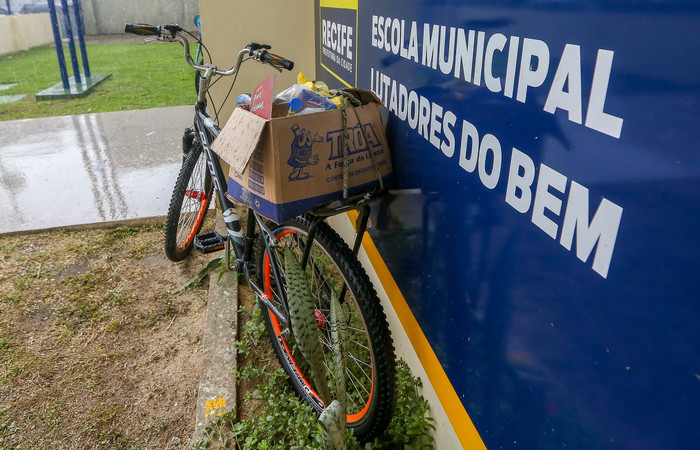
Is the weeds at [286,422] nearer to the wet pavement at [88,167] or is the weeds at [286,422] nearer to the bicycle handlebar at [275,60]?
the bicycle handlebar at [275,60]

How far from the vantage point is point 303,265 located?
187 cm

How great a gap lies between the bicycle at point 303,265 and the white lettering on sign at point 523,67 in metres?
0.56

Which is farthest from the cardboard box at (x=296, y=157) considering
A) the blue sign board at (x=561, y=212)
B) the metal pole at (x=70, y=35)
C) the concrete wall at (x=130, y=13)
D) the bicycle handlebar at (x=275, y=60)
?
the concrete wall at (x=130, y=13)

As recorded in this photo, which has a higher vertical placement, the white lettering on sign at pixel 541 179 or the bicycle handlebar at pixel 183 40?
the bicycle handlebar at pixel 183 40

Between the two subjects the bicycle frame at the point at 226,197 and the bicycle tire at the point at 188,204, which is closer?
the bicycle frame at the point at 226,197

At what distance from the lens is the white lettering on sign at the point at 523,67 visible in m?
0.82

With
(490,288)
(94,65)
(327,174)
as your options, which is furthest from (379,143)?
(94,65)

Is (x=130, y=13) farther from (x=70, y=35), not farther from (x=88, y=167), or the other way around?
(x=88, y=167)

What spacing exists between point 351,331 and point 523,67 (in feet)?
4.92

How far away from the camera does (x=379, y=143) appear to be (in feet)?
5.75

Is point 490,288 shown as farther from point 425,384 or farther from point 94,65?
point 94,65

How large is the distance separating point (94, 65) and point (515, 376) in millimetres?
13731

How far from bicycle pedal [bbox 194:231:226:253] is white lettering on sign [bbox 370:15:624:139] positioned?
179 centimetres

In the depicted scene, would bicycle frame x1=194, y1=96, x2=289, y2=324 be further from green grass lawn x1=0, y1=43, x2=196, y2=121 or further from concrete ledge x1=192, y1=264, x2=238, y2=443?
green grass lawn x1=0, y1=43, x2=196, y2=121
